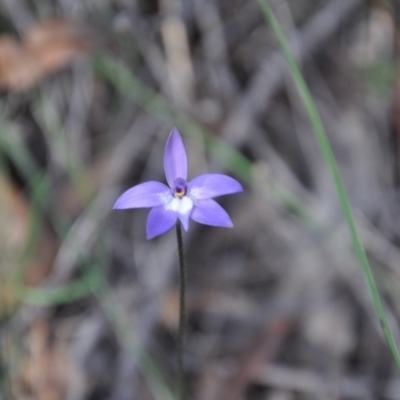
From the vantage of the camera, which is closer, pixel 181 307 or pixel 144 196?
pixel 144 196

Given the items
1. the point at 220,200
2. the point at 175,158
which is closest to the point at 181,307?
the point at 175,158

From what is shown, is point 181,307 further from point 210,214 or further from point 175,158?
point 175,158

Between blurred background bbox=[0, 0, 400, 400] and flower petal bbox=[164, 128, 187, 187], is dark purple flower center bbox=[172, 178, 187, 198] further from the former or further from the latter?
blurred background bbox=[0, 0, 400, 400]

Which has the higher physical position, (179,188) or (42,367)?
(179,188)

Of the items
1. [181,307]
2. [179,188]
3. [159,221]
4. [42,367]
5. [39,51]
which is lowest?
[42,367]

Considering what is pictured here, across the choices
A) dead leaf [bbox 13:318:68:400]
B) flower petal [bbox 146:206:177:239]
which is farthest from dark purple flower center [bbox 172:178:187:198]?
dead leaf [bbox 13:318:68:400]

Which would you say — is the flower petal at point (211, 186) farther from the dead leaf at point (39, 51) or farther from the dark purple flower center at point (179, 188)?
the dead leaf at point (39, 51)

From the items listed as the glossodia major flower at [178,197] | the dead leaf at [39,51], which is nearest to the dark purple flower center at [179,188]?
the glossodia major flower at [178,197]

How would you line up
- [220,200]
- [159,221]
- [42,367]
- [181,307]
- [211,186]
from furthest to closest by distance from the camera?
1. [220,200]
2. [42,367]
3. [181,307]
4. [211,186]
5. [159,221]
